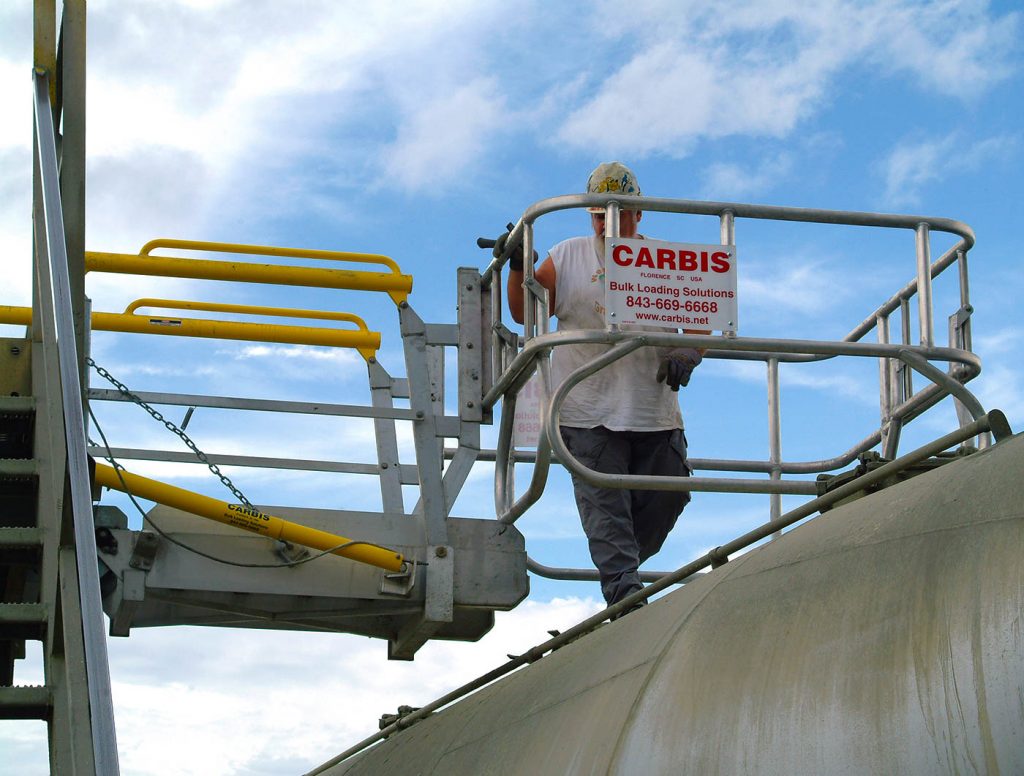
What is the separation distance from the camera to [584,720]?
452 centimetres

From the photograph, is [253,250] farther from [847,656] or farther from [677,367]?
[847,656]

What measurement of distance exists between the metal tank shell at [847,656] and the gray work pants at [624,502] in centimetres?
178

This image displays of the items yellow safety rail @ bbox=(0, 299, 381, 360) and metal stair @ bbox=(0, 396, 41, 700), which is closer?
metal stair @ bbox=(0, 396, 41, 700)

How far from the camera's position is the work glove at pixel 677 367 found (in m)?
6.70

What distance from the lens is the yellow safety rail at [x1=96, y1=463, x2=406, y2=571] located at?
21.0ft

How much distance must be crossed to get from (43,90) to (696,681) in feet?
11.7

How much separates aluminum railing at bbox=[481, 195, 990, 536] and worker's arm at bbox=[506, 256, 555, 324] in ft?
0.44

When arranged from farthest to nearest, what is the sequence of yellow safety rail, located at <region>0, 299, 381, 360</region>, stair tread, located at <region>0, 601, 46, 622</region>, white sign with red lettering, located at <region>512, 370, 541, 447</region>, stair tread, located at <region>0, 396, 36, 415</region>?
yellow safety rail, located at <region>0, 299, 381, 360</region> < white sign with red lettering, located at <region>512, 370, 541, 447</region> < stair tread, located at <region>0, 396, 36, 415</region> < stair tread, located at <region>0, 601, 46, 622</region>

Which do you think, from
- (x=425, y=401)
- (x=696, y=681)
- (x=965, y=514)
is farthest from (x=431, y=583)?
(x=965, y=514)

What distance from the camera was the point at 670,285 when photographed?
602 centimetres

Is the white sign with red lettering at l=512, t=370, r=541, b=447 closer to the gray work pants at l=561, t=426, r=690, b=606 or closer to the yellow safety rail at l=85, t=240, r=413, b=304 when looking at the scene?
the gray work pants at l=561, t=426, r=690, b=606

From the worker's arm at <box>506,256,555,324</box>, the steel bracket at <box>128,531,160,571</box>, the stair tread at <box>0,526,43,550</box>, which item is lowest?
the stair tread at <box>0,526,43,550</box>

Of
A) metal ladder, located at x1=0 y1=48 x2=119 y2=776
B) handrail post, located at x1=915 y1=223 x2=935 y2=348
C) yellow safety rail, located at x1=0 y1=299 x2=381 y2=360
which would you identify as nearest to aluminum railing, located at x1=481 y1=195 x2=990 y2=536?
handrail post, located at x1=915 y1=223 x2=935 y2=348

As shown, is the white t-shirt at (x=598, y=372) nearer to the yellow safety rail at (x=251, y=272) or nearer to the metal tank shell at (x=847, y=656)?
the yellow safety rail at (x=251, y=272)
